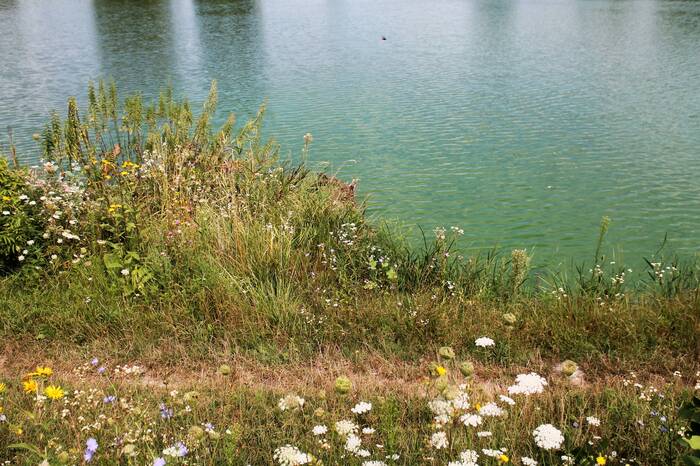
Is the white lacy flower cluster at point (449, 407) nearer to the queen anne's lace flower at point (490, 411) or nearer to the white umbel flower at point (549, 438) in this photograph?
the queen anne's lace flower at point (490, 411)

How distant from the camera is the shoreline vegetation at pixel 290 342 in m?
3.22

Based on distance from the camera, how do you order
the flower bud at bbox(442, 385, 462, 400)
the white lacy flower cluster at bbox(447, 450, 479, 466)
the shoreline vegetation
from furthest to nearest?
the shoreline vegetation < the flower bud at bbox(442, 385, 462, 400) < the white lacy flower cluster at bbox(447, 450, 479, 466)

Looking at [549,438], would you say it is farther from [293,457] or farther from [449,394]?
[293,457]

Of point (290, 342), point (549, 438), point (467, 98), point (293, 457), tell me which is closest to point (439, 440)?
point (549, 438)

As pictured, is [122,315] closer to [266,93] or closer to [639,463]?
[639,463]

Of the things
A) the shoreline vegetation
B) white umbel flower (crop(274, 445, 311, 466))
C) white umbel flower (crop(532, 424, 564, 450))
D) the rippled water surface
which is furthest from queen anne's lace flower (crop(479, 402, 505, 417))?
the rippled water surface

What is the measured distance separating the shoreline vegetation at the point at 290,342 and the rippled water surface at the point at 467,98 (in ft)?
8.14

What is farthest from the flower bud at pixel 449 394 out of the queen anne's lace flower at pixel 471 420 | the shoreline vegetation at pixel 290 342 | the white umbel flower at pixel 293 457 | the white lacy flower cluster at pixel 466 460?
the white umbel flower at pixel 293 457

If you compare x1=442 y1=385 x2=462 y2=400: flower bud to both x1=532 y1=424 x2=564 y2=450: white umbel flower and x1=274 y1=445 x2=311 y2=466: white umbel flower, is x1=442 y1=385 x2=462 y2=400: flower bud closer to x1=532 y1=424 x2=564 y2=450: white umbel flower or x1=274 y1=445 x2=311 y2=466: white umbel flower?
x1=532 y1=424 x2=564 y2=450: white umbel flower

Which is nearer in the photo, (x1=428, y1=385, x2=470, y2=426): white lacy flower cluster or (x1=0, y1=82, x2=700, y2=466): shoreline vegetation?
(x1=428, y1=385, x2=470, y2=426): white lacy flower cluster

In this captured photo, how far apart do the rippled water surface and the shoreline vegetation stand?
8.14ft

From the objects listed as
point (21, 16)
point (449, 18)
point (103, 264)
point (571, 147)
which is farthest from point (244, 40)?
point (103, 264)

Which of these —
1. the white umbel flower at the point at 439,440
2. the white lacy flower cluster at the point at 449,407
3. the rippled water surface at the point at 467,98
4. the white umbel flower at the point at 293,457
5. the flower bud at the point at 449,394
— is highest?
the flower bud at the point at 449,394

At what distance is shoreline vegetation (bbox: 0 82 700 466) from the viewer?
3.22m
